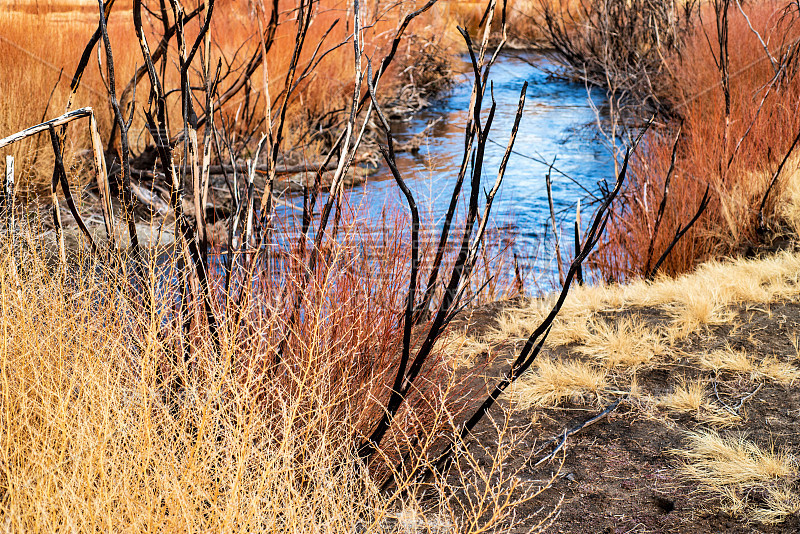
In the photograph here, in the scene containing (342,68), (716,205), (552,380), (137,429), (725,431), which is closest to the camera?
(137,429)

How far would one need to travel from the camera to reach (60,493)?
123cm

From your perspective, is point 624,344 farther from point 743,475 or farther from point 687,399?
point 743,475

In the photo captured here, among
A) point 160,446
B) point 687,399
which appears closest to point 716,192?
point 687,399

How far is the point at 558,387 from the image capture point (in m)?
2.46

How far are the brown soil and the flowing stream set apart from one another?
177 cm

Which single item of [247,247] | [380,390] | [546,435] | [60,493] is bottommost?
[546,435]

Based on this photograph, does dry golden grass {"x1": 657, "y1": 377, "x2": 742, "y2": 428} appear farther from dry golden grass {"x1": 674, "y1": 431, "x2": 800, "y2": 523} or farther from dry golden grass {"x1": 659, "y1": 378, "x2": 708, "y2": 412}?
dry golden grass {"x1": 674, "y1": 431, "x2": 800, "y2": 523}

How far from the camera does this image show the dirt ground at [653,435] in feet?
5.89

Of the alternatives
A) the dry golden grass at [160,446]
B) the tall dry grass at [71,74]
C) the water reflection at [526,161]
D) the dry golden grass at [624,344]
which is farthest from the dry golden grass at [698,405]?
the tall dry grass at [71,74]

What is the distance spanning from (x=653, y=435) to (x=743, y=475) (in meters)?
0.34

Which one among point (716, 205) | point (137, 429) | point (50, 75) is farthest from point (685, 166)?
point (50, 75)

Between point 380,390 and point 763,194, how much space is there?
3.56 metres

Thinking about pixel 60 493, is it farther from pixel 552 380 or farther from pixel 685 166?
pixel 685 166

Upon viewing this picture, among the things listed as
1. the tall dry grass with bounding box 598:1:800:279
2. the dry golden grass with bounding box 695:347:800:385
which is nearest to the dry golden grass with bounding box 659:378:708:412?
the dry golden grass with bounding box 695:347:800:385
